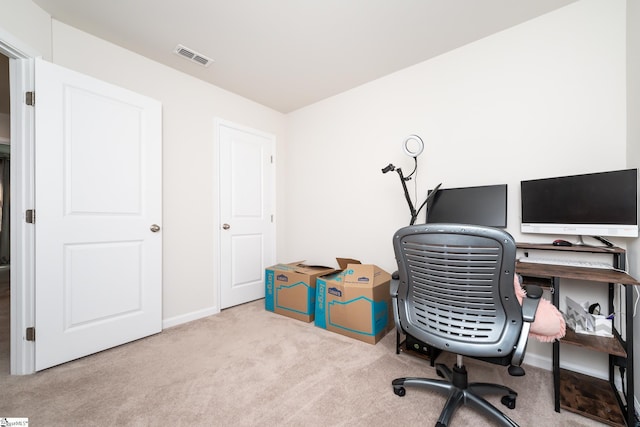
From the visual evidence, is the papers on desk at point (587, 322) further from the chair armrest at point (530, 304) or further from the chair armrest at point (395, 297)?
the chair armrest at point (395, 297)

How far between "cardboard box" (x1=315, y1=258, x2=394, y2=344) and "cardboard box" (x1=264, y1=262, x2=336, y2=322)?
0.51 ft

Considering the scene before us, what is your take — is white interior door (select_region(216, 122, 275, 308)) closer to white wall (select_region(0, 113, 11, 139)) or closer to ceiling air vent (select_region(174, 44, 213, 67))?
ceiling air vent (select_region(174, 44, 213, 67))

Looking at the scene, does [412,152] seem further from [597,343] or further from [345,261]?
[597,343]

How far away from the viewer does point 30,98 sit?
1847 mm

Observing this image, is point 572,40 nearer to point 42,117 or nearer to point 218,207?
point 218,207

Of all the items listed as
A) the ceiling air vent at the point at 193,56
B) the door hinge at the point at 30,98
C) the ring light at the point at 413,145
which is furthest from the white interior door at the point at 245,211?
the ring light at the point at 413,145

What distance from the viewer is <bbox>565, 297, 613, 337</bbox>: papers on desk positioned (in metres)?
1.54

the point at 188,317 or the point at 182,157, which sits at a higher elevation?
the point at 182,157

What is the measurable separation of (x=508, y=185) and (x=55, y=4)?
11.8 feet

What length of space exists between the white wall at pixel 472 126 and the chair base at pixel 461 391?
80 cm

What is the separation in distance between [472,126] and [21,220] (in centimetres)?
347

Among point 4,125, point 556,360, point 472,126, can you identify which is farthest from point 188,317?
point 4,125

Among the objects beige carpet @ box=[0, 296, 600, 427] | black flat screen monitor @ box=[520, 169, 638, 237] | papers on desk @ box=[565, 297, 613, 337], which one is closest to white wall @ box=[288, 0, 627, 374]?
black flat screen monitor @ box=[520, 169, 638, 237]

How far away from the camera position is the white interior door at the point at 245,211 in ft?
10.3
